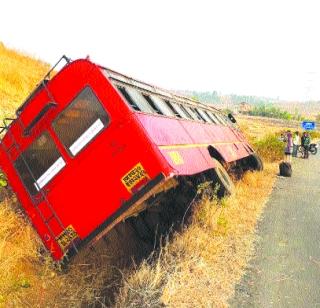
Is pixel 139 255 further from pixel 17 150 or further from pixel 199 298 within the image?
pixel 17 150

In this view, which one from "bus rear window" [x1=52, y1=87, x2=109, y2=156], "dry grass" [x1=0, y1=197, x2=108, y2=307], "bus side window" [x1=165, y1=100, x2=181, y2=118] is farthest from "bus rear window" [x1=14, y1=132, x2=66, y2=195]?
"bus side window" [x1=165, y1=100, x2=181, y2=118]

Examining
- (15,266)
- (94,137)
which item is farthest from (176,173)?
(15,266)

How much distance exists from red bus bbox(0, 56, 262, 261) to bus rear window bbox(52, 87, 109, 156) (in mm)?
14

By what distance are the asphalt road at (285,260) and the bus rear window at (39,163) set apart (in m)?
3.09

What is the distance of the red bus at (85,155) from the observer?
5.22 metres

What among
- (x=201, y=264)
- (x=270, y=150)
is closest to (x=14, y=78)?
(x=201, y=264)

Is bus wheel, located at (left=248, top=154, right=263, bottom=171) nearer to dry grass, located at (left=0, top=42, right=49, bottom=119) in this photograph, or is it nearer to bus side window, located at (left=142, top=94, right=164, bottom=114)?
dry grass, located at (left=0, top=42, right=49, bottom=119)

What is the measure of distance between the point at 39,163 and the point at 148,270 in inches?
89.6

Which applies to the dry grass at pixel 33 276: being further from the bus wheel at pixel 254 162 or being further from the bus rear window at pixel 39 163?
the bus wheel at pixel 254 162

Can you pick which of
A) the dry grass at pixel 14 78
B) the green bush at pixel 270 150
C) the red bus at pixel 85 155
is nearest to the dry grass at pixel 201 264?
the red bus at pixel 85 155

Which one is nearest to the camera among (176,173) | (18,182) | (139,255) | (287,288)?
(176,173)

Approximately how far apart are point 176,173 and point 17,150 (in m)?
2.75

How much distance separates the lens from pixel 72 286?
589cm

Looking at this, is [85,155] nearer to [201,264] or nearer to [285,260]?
[201,264]
